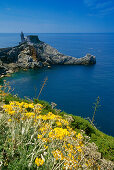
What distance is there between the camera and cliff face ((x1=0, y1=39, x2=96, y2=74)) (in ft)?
200

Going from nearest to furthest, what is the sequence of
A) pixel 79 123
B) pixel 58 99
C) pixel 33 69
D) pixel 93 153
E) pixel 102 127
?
pixel 93 153
pixel 79 123
pixel 102 127
pixel 58 99
pixel 33 69

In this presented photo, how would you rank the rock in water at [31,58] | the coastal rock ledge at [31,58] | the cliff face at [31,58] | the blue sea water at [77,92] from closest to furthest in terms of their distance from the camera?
the blue sea water at [77,92]
the coastal rock ledge at [31,58]
the cliff face at [31,58]
the rock in water at [31,58]

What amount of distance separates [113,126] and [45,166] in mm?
24106

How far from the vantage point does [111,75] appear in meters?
50.3

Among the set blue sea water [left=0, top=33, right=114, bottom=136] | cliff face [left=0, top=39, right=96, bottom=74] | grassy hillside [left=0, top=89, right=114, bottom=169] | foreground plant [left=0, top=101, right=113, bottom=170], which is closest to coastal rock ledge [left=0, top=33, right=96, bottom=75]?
cliff face [left=0, top=39, right=96, bottom=74]

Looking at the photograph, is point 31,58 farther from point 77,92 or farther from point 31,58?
point 77,92

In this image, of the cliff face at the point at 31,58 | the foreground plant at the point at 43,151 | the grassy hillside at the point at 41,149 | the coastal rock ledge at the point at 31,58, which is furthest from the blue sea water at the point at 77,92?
the foreground plant at the point at 43,151

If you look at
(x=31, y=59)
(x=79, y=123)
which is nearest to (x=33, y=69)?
(x=31, y=59)

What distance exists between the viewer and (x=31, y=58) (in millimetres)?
62562

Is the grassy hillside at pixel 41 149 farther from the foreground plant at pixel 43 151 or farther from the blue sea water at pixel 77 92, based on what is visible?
the blue sea water at pixel 77 92

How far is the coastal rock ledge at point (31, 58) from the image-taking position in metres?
60.6

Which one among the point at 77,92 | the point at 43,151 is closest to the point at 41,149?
the point at 43,151

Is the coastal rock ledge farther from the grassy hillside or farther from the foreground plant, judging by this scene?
the foreground plant

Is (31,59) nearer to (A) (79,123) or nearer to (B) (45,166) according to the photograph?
(A) (79,123)
